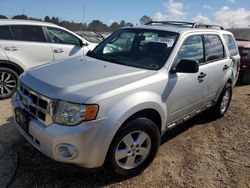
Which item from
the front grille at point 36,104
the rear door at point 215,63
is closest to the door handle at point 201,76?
the rear door at point 215,63

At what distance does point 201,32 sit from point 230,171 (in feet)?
7.06

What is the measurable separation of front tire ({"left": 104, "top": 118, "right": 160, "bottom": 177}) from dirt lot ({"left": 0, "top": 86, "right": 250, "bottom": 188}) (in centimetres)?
15

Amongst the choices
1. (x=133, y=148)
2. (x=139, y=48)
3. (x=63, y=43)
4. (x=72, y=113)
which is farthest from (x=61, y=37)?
(x=72, y=113)

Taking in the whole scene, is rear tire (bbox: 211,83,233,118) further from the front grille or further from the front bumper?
the front grille

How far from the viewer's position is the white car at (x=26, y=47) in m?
6.13

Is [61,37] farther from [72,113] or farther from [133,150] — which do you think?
[72,113]

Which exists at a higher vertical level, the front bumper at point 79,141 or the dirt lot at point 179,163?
the front bumper at point 79,141

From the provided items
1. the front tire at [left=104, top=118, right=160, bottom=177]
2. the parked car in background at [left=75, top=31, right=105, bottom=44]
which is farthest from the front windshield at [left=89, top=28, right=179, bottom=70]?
the parked car in background at [left=75, top=31, right=105, bottom=44]

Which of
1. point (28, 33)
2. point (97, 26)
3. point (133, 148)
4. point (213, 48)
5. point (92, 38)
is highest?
point (213, 48)

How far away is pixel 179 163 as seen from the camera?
3.89 m

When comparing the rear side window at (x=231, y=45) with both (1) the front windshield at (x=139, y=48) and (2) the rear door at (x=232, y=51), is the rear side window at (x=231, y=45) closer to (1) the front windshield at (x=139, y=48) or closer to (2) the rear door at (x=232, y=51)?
(2) the rear door at (x=232, y=51)

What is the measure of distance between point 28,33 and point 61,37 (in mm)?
807

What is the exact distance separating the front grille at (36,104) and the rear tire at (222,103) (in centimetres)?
351

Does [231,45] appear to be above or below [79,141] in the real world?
above
